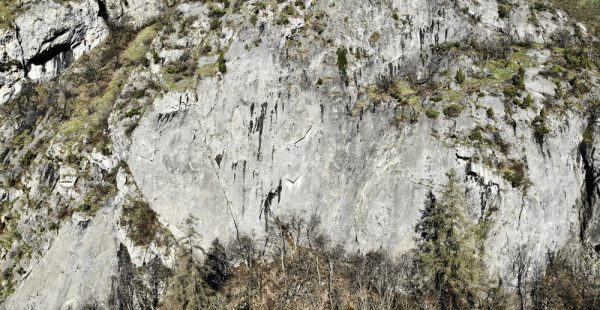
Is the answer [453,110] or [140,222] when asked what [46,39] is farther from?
[453,110]

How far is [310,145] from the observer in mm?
45000

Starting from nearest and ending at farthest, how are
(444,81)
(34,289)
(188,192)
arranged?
1. (34,289)
2. (188,192)
3. (444,81)

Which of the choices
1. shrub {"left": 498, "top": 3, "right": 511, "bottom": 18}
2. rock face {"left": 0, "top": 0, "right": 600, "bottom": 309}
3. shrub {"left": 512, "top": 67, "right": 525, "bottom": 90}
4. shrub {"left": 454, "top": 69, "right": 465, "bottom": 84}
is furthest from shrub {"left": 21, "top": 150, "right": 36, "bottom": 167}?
shrub {"left": 498, "top": 3, "right": 511, "bottom": 18}

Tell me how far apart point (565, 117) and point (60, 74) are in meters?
56.4

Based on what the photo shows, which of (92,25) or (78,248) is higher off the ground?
(92,25)

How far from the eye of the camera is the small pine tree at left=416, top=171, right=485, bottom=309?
39.2 meters

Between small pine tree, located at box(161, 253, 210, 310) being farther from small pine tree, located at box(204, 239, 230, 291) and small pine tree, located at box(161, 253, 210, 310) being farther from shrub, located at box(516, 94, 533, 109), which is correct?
shrub, located at box(516, 94, 533, 109)

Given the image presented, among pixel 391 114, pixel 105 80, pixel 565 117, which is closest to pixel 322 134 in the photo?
pixel 391 114

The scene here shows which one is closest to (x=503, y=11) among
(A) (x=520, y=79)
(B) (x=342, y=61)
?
(A) (x=520, y=79)

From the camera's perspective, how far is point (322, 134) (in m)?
45.1

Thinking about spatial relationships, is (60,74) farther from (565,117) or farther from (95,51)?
(565,117)

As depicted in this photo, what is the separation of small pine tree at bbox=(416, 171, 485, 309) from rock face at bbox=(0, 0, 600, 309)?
109 centimetres

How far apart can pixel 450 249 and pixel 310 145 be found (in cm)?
1620

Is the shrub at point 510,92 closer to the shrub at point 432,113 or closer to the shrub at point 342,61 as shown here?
the shrub at point 432,113
